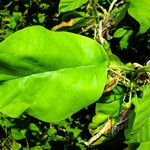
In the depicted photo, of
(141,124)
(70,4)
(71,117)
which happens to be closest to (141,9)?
(70,4)

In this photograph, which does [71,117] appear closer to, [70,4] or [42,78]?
[70,4]

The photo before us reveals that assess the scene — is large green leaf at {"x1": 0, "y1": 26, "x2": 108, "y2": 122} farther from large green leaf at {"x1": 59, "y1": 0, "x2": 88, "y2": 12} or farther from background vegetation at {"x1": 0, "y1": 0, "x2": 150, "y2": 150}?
background vegetation at {"x1": 0, "y1": 0, "x2": 150, "y2": 150}

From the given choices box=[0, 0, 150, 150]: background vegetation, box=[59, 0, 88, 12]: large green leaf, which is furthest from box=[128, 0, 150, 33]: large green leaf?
box=[0, 0, 150, 150]: background vegetation

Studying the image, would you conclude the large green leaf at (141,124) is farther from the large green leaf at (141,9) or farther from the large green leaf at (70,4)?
the large green leaf at (70,4)

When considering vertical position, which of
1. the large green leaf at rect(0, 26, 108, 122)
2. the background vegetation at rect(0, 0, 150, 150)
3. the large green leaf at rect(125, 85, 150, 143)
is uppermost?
the large green leaf at rect(0, 26, 108, 122)

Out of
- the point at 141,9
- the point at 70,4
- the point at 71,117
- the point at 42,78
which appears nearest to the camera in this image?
the point at 42,78

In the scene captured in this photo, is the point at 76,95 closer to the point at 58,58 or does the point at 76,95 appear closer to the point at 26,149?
the point at 58,58

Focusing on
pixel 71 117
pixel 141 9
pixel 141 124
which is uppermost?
pixel 141 9

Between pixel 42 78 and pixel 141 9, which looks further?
pixel 141 9
